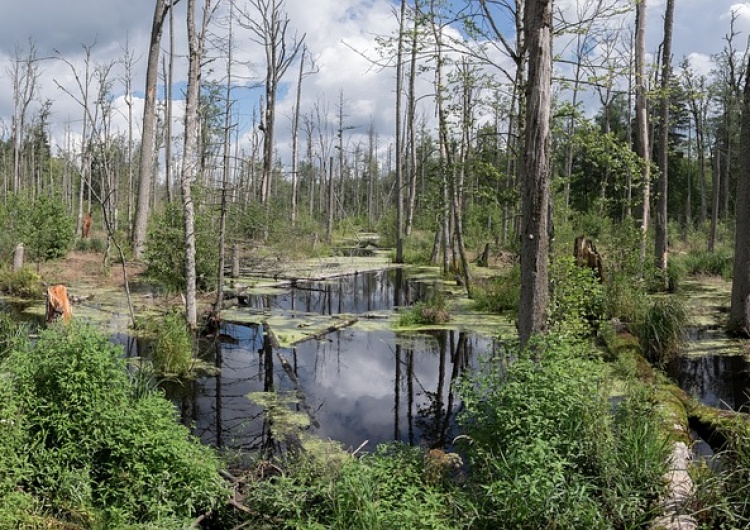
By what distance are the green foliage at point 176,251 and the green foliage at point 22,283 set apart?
299 cm

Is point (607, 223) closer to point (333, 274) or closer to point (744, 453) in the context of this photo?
point (333, 274)

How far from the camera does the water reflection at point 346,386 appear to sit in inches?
244

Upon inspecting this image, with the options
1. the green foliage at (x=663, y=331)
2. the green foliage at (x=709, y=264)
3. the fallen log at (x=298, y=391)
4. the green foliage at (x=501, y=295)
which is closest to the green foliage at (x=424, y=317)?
the green foliage at (x=501, y=295)

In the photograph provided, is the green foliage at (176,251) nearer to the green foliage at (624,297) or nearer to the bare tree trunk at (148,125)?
the bare tree trunk at (148,125)

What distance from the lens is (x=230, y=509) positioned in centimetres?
430

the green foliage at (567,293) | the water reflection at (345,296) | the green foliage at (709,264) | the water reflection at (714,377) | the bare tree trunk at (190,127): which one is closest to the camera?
the green foliage at (567,293)

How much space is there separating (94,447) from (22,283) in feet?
36.0

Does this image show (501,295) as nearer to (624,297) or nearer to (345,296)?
(624,297)

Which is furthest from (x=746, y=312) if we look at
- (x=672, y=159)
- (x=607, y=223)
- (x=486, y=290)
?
(x=672, y=159)

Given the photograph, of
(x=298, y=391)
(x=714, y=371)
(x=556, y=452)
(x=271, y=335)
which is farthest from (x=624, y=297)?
(x=556, y=452)

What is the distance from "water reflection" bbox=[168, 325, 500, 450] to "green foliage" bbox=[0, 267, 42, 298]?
17.1ft

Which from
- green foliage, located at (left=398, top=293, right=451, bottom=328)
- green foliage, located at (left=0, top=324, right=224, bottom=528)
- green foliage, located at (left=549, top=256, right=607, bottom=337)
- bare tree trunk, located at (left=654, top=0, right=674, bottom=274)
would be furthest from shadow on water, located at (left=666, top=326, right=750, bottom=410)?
green foliage, located at (left=0, top=324, right=224, bottom=528)

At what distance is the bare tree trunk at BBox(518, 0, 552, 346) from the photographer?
16.8 feet

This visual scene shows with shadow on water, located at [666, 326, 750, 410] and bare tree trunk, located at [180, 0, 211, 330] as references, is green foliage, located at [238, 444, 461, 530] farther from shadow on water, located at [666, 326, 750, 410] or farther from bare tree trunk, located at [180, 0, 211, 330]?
bare tree trunk, located at [180, 0, 211, 330]
